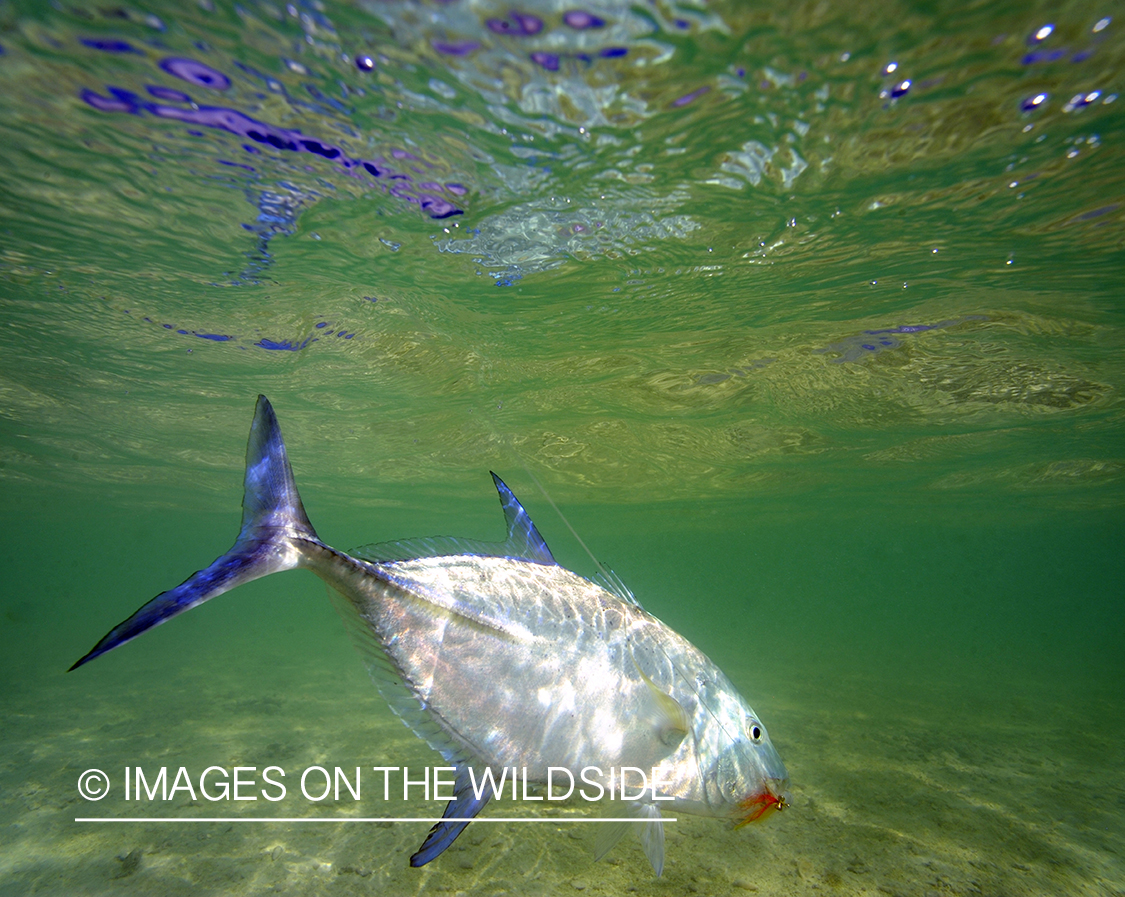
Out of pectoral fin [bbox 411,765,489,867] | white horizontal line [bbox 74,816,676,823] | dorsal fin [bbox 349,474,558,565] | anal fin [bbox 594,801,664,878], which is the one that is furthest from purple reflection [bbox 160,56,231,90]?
white horizontal line [bbox 74,816,676,823]

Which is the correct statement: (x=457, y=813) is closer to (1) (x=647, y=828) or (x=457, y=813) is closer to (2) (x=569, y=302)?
(1) (x=647, y=828)

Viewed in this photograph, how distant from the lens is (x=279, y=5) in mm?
4387

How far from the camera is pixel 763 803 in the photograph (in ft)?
7.77

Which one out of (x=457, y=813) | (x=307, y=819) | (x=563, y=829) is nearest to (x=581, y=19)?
(x=457, y=813)

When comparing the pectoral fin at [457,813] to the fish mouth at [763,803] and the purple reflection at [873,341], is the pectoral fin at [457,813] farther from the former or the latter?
the purple reflection at [873,341]

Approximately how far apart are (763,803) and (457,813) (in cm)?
138

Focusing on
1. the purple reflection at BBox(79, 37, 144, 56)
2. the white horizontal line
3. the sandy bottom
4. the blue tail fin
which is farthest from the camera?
the white horizontal line

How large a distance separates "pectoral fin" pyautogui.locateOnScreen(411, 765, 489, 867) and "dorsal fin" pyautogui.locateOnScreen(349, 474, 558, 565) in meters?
0.94

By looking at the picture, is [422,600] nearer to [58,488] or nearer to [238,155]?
[238,155]

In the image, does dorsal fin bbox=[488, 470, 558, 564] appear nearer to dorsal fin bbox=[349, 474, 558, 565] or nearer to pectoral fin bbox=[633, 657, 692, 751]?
dorsal fin bbox=[349, 474, 558, 565]

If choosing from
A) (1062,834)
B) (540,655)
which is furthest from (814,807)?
(540,655)

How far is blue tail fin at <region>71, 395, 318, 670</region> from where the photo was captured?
2.05 meters

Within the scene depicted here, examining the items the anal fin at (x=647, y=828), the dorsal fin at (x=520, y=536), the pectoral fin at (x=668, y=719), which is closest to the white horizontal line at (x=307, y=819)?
the anal fin at (x=647, y=828)

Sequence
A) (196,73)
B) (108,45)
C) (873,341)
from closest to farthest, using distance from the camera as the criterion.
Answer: (108,45)
(196,73)
(873,341)
